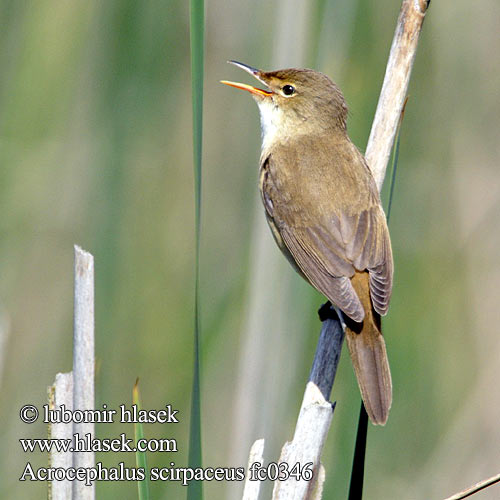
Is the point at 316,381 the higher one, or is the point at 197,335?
the point at 197,335

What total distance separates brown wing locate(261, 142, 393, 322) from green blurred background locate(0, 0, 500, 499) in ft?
0.50

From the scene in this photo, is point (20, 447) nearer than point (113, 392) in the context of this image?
Yes

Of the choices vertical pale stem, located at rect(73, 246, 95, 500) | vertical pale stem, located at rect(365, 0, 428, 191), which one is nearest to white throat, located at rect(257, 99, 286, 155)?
vertical pale stem, located at rect(365, 0, 428, 191)

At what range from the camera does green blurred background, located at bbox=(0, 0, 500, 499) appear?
300cm

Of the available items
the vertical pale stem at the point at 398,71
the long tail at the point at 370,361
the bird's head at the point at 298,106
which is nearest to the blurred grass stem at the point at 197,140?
the long tail at the point at 370,361

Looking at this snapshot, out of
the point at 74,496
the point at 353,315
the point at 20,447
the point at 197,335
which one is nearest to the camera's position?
the point at 197,335

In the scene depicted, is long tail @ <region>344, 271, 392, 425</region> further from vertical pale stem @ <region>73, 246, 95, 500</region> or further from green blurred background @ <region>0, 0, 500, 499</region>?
vertical pale stem @ <region>73, 246, 95, 500</region>

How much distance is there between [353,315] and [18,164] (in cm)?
173

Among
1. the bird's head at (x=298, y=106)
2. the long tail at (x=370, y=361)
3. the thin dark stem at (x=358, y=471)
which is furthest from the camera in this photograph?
the bird's head at (x=298, y=106)

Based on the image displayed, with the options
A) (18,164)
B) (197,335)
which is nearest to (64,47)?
(18,164)

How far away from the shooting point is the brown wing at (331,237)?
9.05 ft

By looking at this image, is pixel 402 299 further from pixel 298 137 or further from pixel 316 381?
pixel 316 381

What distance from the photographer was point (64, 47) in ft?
11.3

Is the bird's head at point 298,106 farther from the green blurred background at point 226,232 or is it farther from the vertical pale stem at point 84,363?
the vertical pale stem at point 84,363
